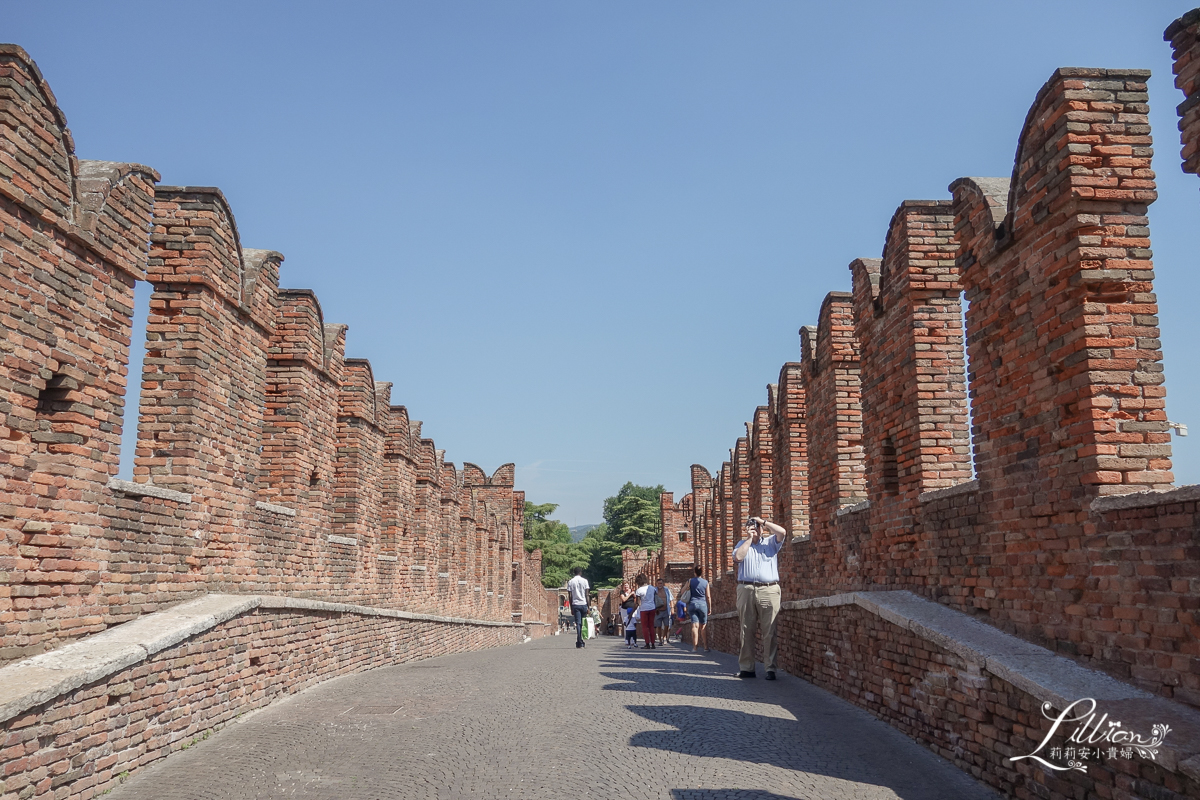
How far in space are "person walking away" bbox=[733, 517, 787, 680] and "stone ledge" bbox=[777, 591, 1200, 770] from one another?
2.81 metres

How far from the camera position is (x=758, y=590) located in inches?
404

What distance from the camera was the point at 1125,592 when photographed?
4668 millimetres

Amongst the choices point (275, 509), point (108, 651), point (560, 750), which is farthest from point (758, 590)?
point (108, 651)

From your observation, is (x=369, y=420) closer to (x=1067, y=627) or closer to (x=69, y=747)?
(x=69, y=747)

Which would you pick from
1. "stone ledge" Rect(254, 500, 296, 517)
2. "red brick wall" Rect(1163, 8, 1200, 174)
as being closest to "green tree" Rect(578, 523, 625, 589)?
A: "stone ledge" Rect(254, 500, 296, 517)

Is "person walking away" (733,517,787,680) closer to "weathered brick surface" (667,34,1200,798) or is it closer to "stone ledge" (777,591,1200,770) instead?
"weathered brick surface" (667,34,1200,798)

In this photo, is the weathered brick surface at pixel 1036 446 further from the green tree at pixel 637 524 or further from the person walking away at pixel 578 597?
the green tree at pixel 637 524

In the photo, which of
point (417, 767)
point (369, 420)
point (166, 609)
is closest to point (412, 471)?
point (369, 420)

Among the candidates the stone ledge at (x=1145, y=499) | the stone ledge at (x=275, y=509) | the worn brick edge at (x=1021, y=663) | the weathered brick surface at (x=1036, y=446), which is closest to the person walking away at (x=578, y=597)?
the stone ledge at (x=275, y=509)

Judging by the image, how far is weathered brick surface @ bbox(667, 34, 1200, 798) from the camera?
4598mm

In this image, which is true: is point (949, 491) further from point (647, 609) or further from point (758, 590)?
point (647, 609)

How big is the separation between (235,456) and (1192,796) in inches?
315

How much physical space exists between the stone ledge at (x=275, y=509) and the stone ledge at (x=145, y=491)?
173 centimetres

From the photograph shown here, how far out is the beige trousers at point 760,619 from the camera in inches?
402
